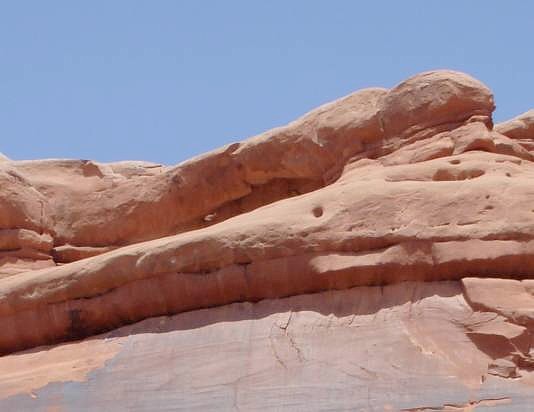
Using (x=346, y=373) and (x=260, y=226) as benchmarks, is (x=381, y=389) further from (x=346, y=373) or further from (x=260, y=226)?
(x=260, y=226)

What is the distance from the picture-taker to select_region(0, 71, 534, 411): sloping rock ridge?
1048 centimetres

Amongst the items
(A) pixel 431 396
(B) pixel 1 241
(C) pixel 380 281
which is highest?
(B) pixel 1 241

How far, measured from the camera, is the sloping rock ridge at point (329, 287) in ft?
Answer: 34.4

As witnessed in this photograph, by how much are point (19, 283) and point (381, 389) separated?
4581mm

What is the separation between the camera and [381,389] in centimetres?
1030

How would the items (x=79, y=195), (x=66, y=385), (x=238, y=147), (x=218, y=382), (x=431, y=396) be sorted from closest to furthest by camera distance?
(x=431, y=396), (x=218, y=382), (x=66, y=385), (x=238, y=147), (x=79, y=195)

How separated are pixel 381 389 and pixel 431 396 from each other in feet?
1.45

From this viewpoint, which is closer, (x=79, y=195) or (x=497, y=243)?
(x=497, y=243)

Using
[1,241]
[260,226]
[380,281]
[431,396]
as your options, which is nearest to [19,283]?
[1,241]

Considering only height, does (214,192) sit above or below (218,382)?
Result: above

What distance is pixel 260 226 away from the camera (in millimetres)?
11891

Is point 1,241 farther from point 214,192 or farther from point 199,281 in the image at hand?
point 199,281

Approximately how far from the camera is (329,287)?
454 inches

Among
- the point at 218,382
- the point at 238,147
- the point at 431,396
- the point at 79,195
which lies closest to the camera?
the point at 431,396
